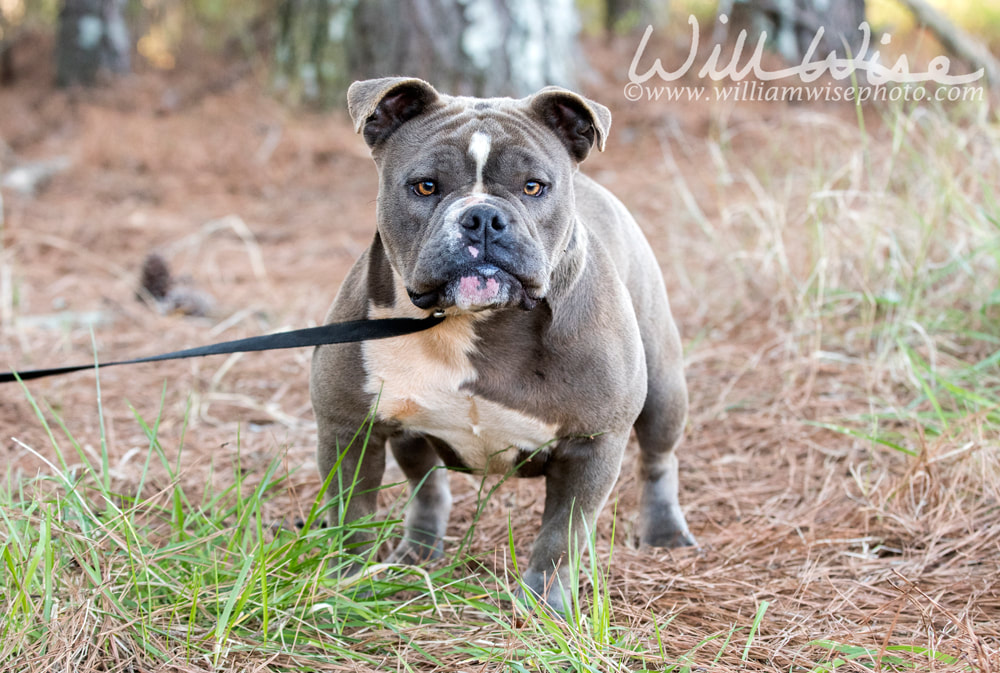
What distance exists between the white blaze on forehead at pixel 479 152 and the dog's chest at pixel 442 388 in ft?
1.37

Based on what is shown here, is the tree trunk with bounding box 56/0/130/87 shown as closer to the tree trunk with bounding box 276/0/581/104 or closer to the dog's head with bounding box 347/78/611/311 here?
the tree trunk with bounding box 276/0/581/104

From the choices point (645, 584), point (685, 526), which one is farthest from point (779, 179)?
point (645, 584)

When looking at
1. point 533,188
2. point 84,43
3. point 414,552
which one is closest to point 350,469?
point 414,552

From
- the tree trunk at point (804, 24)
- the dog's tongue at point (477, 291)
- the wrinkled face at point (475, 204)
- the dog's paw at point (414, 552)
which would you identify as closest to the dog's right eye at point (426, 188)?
the wrinkled face at point (475, 204)

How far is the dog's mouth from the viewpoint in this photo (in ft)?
9.02

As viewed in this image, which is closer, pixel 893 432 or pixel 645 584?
pixel 645 584

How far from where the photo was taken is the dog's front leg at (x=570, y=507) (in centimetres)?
311

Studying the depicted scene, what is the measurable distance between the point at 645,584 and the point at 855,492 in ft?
3.93

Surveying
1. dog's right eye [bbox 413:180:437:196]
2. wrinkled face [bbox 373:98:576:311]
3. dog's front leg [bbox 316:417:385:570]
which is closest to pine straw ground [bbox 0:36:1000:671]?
dog's front leg [bbox 316:417:385:570]

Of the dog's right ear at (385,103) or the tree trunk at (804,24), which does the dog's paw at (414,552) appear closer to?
the dog's right ear at (385,103)

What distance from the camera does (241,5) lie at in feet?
38.2

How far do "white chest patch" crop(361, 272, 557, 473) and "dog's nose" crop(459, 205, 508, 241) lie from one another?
0.37 meters

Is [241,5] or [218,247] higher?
[241,5]

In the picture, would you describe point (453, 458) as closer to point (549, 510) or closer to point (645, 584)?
point (549, 510)
